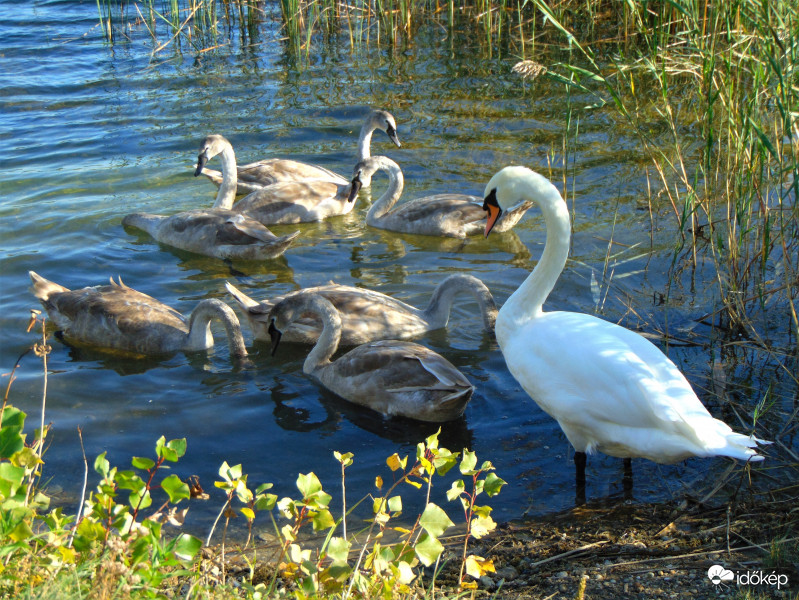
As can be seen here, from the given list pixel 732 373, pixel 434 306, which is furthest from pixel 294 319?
pixel 732 373

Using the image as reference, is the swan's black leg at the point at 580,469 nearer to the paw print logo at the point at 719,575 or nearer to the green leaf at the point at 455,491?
the paw print logo at the point at 719,575

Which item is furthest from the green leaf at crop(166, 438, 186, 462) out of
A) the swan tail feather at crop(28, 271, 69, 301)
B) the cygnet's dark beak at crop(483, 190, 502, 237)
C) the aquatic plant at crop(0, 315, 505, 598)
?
the swan tail feather at crop(28, 271, 69, 301)

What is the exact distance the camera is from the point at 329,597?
9.73 feet

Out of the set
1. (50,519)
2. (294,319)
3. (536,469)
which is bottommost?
(536,469)

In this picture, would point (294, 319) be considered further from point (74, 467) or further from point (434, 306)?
point (74, 467)

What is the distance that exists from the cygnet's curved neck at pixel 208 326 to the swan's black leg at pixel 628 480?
2966mm

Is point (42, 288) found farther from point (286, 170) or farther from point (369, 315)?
point (286, 170)

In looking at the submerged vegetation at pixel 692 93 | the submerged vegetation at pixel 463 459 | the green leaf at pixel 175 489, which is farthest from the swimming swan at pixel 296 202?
the green leaf at pixel 175 489

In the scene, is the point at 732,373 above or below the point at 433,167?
below

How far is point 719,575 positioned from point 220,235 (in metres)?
5.87

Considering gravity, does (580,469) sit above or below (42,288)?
below

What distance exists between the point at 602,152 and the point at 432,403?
18.7ft

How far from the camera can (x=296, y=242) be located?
29.1 ft

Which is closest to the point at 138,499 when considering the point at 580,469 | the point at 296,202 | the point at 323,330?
the point at 580,469
